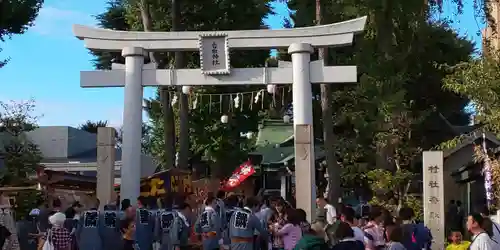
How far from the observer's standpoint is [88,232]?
11.8 m

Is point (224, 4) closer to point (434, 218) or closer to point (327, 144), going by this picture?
point (327, 144)

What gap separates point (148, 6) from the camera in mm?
23516

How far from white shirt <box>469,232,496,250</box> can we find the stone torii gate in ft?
33.2

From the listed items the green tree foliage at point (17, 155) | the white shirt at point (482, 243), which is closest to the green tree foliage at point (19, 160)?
the green tree foliage at point (17, 155)

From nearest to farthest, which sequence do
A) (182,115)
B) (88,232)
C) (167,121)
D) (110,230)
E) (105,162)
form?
(88,232)
(110,230)
(105,162)
(182,115)
(167,121)

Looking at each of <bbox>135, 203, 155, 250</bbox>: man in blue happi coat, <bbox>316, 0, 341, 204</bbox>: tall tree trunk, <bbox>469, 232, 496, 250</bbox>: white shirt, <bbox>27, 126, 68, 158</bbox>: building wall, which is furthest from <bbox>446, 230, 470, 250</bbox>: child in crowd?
<bbox>27, 126, 68, 158</bbox>: building wall

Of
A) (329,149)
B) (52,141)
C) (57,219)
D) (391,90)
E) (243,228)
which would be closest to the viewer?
(57,219)

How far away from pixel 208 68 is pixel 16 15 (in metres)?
8.87

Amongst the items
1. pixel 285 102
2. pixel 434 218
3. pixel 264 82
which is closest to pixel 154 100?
pixel 285 102

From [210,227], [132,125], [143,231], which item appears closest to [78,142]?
[132,125]

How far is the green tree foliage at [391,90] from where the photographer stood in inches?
818

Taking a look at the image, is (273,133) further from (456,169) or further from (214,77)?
(214,77)

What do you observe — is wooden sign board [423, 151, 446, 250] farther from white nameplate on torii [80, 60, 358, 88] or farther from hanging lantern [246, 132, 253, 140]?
hanging lantern [246, 132, 253, 140]

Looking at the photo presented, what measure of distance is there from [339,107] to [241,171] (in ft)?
22.3
